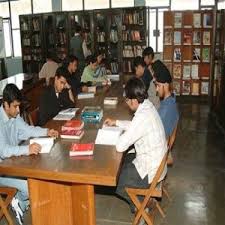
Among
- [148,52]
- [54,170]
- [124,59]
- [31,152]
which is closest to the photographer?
[54,170]

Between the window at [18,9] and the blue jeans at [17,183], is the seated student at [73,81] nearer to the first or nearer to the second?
the blue jeans at [17,183]

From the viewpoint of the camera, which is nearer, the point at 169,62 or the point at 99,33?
the point at 169,62

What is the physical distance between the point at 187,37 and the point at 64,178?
6.12 metres

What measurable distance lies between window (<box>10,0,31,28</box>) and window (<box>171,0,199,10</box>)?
4.43 metres

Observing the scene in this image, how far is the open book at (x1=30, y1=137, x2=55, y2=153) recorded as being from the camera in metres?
2.71

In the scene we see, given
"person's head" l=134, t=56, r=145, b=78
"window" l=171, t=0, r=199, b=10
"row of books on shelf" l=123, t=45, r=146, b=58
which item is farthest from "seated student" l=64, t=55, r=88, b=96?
"window" l=171, t=0, r=199, b=10

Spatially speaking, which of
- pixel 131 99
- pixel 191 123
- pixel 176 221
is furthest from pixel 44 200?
pixel 191 123

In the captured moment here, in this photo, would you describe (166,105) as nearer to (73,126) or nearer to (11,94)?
(73,126)

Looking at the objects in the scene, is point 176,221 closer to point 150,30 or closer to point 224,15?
point 224,15

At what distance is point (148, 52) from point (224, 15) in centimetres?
149

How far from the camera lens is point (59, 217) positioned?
2809mm

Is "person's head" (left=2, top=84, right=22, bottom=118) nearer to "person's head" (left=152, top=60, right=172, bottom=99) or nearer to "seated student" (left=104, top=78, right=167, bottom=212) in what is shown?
"seated student" (left=104, top=78, right=167, bottom=212)

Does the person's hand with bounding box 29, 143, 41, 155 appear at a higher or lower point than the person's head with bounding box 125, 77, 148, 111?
lower

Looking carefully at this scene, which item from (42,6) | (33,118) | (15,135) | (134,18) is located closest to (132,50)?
(134,18)
